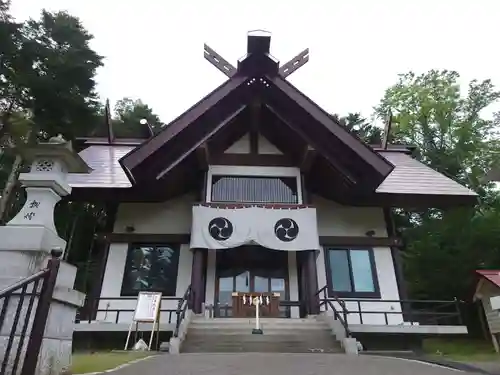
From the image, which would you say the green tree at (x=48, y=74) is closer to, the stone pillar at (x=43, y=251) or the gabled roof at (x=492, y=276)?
the stone pillar at (x=43, y=251)

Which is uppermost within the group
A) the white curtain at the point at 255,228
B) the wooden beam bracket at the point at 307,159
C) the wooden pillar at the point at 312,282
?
the wooden beam bracket at the point at 307,159

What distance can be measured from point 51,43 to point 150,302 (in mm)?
14722

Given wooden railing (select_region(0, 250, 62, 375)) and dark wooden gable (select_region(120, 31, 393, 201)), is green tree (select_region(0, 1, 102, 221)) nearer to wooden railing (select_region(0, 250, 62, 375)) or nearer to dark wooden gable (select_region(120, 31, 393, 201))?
dark wooden gable (select_region(120, 31, 393, 201))

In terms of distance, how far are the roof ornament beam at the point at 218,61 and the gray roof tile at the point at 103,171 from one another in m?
3.88

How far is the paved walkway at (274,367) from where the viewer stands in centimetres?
399

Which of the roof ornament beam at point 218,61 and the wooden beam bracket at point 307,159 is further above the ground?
the roof ornament beam at point 218,61

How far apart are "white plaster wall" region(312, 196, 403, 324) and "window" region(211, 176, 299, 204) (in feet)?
3.56

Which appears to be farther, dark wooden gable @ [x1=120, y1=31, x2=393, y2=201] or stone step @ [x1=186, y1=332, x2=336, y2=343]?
dark wooden gable @ [x1=120, y1=31, x2=393, y2=201]

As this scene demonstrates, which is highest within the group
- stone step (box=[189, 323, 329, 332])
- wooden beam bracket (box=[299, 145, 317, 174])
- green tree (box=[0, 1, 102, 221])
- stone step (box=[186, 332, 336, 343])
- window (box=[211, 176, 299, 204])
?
green tree (box=[0, 1, 102, 221])

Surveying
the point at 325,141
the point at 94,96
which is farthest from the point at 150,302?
the point at 94,96

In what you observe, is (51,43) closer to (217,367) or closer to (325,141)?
(325,141)

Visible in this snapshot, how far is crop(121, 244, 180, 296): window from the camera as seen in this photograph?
10.1 m

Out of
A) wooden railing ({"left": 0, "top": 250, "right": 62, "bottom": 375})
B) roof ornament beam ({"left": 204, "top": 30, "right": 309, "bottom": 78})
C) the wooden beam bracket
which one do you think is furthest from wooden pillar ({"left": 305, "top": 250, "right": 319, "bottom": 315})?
wooden railing ({"left": 0, "top": 250, "right": 62, "bottom": 375})

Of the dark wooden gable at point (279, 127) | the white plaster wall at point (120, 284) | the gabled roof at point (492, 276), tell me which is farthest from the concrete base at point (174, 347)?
the gabled roof at point (492, 276)
